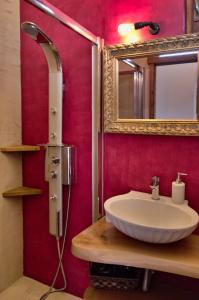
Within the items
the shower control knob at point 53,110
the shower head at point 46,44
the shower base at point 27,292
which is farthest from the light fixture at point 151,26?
the shower base at point 27,292

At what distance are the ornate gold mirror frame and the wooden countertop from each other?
1.91 ft

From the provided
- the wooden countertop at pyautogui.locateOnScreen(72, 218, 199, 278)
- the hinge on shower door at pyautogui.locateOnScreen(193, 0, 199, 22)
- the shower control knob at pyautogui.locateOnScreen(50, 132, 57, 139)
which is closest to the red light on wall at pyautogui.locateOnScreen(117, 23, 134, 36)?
the hinge on shower door at pyautogui.locateOnScreen(193, 0, 199, 22)

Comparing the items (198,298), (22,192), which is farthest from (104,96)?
(198,298)

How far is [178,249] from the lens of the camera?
45.3 inches

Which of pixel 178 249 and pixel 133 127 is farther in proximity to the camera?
pixel 133 127

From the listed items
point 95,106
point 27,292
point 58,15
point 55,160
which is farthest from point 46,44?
point 27,292

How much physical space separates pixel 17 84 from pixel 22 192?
831 mm

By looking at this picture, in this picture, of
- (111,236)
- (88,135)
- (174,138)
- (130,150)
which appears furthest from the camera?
(88,135)

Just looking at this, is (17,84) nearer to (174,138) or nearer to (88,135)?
(88,135)

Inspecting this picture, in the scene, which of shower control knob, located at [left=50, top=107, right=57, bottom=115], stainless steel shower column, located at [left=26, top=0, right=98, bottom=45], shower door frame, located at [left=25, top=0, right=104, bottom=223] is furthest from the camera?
shower control knob, located at [left=50, top=107, right=57, bottom=115]

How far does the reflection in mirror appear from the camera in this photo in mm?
1363

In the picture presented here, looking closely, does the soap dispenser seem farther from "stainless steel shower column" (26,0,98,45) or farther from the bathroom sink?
"stainless steel shower column" (26,0,98,45)

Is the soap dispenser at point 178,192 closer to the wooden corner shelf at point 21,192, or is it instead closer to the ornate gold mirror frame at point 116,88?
the ornate gold mirror frame at point 116,88

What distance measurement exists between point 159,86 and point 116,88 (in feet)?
0.89
